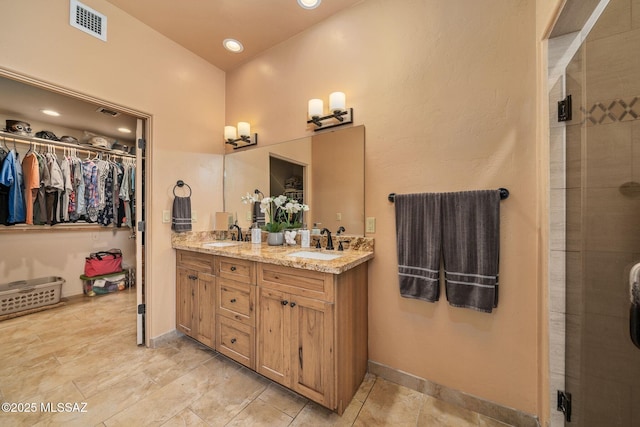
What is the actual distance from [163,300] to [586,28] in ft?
11.3

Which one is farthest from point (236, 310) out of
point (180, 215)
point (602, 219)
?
point (602, 219)

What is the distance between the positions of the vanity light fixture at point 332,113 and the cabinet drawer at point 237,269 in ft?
4.26

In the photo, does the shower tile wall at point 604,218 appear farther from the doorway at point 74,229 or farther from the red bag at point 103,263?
the red bag at point 103,263

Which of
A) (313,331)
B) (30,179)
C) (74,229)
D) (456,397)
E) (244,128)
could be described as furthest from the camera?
(74,229)

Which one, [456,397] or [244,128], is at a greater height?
[244,128]

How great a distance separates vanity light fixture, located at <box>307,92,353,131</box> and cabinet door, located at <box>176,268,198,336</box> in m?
1.76

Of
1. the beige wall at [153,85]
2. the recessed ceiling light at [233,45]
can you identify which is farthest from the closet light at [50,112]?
the recessed ceiling light at [233,45]

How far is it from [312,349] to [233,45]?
2.83 meters

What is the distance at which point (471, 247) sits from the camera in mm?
1475

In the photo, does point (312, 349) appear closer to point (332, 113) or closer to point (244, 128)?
point (332, 113)

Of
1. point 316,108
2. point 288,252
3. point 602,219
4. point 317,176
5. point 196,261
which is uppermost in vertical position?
point 316,108

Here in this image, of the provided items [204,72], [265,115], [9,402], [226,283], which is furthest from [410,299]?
[204,72]

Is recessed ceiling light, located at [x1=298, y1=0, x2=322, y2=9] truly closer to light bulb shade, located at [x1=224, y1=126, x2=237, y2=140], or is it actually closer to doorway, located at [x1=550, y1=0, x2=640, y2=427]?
light bulb shade, located at [x1=224, y1=126, x2=237, y2=140]

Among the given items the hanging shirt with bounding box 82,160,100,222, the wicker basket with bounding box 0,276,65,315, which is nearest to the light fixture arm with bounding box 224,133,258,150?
the hanging shirt with bounding box 82,160,100,222
